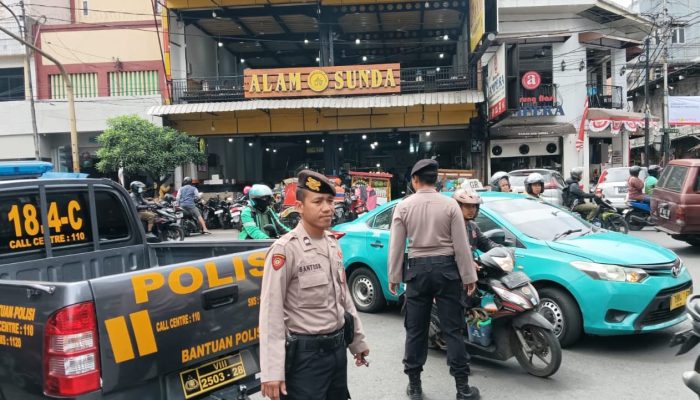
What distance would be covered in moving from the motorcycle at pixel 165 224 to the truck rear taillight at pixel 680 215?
36.1 ft

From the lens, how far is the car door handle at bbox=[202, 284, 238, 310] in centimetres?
301

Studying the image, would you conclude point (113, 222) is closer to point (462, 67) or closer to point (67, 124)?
point (462, 67)

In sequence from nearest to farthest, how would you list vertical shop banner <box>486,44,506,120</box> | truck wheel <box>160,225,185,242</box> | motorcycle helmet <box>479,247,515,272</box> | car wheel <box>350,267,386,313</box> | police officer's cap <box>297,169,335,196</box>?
1. police officer's cap <box>297,169,335,196</box>
2. motorcycle helmet <box>479,247,515,272</box>
3. car wheel <box>350,267,386,313</box>
4. truck wheel <box>160,225,185,242</box>
5. vertical shop banner <box>486,44,506,120</box>

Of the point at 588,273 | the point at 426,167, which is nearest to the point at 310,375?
the point at 426,167

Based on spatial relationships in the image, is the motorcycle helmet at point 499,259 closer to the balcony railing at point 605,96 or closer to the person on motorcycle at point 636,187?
the person on motorcycle at point 636,187

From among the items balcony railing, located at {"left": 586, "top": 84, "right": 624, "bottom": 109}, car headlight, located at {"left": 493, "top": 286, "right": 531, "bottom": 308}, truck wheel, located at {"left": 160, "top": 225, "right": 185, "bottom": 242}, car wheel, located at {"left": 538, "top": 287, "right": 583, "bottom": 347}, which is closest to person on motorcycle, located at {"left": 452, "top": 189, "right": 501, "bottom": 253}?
car headlight, located at {"left": 493, "top": 286, "right": 531, "bottom": 308}

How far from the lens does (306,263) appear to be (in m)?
2.52

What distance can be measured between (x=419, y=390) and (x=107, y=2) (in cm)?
2728

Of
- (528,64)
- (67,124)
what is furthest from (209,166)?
(528,64)

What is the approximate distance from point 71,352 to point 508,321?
11.0ft

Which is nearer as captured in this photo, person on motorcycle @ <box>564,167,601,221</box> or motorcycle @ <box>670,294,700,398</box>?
motorcycle @ <box>670,294,700,398</box>

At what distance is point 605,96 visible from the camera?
77.0 ft

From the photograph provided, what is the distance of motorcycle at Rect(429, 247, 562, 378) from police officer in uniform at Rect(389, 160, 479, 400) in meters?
0.59

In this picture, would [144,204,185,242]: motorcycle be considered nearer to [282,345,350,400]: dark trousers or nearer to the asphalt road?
the asphalt road
